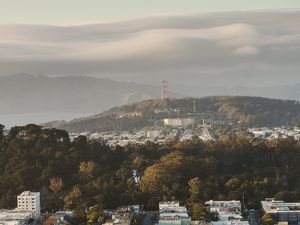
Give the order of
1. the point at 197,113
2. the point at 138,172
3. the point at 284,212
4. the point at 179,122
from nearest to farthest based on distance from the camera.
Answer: the point at 284,212 < the point at 138,172 < the point at 179,122 < the point at 197,113

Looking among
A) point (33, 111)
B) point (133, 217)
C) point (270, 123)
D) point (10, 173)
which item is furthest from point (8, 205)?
point (33, 111)

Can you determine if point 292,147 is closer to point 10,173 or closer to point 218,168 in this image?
point 218,168

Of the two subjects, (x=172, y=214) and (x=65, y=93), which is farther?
(x=65, y=93)

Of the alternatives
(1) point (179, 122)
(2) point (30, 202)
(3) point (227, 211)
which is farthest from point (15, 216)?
(1) point (179, 122)

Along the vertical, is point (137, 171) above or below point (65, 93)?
below

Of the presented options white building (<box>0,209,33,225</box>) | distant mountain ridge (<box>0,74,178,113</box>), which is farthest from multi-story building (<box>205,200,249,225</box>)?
distant mountain ridge (<box>0,74,178,113</box>)

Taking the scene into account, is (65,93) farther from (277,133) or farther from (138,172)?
(138,172)

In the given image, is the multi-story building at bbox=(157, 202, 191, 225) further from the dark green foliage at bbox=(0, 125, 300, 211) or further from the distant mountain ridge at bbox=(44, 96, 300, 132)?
the distant mountain ridge at bbox=(44, 96, 300, 132)

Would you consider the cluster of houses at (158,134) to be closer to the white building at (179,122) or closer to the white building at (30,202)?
the white building at (179,122)
